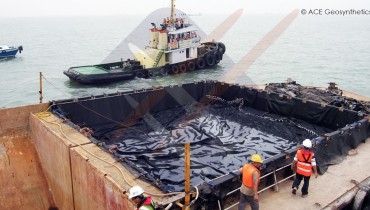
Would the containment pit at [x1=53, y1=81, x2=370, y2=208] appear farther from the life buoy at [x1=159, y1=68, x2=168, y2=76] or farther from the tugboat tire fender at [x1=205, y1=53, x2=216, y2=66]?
the tugboat tire fender at [x1=205, y1=53, x2=216, y2=66]

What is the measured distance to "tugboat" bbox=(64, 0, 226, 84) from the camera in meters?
24.1

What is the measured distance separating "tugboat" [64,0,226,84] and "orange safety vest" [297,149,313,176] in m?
19.4

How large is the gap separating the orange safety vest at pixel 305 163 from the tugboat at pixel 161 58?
19403 millimetres

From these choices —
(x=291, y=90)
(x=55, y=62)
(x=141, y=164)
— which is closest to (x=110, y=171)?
(x=141, y=164)

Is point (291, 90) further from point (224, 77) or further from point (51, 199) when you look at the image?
point (224, 77)

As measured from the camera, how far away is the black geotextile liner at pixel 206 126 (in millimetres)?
7348

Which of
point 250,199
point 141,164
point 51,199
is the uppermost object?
point 250,199

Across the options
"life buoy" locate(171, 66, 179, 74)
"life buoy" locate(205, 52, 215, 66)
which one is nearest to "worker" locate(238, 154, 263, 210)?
"life buoy" locate(171, 66, 179, 74)

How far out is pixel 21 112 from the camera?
8.50 meters

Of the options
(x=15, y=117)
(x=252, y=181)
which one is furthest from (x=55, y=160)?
(x=252, y=181)

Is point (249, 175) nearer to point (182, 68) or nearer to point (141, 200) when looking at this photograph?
point (141, 200)

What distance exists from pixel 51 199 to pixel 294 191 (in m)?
5.62

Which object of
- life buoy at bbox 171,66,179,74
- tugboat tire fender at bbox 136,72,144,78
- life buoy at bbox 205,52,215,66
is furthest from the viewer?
life buoy at bbox 205,52,215,66

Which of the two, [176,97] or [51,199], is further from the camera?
[176,97]
